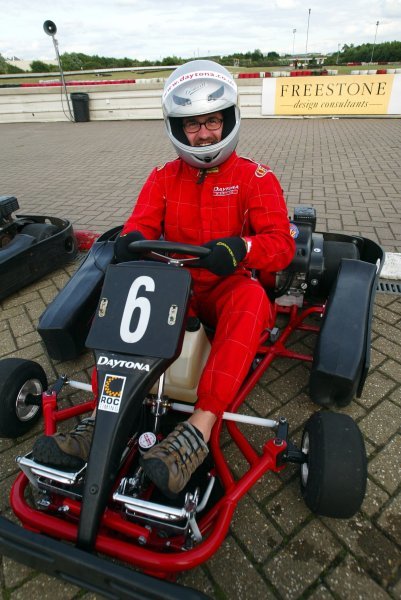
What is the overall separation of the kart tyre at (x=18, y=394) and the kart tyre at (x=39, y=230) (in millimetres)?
Result: 1623

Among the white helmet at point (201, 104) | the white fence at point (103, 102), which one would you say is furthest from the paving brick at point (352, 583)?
the white fence at point (103, 102)

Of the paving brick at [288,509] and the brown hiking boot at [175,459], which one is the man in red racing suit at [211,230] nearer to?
the brown hiking boot at [175,459]

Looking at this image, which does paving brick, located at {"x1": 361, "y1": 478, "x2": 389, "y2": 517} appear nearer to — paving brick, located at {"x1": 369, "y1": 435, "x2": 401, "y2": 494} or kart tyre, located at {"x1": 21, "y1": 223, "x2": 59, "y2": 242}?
paving brick, located at {"x1": 369, "y1": 435, "x2": 401, "y2": 494}

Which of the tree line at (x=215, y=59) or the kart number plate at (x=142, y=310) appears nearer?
the kart number plate at (x=142, y=310)

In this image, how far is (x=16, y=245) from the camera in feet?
9.80

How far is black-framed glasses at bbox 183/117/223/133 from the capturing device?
6.09ft

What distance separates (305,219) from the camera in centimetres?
250

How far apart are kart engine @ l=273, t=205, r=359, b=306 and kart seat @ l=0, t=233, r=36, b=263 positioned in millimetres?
1971

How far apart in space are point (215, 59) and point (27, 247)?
105 ft

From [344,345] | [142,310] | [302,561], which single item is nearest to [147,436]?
[142,310]

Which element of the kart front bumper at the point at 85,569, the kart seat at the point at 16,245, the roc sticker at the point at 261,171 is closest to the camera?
the kart front bumper at the point at 85,569

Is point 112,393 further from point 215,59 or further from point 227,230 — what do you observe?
point 215,59

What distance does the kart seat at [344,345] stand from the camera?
1.71 meters

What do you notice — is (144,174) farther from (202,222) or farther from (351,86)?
(351,86)
